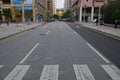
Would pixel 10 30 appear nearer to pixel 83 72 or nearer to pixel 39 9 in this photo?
pixel 83 72

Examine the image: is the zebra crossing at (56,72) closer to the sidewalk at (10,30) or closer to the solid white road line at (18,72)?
the solid white road line at (18,72)

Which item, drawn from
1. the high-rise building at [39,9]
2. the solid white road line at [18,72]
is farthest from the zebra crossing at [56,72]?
the high-rise building at [39,9]

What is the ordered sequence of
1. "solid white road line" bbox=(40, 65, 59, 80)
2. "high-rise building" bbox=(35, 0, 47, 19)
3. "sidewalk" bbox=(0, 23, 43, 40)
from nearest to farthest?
"solid white road line" bbox=(40, 65, 59, 80), "sidewalk" bbox=(0, 23, 43, 40), "high-rise building" bbox=(35, 0, 47, 19)

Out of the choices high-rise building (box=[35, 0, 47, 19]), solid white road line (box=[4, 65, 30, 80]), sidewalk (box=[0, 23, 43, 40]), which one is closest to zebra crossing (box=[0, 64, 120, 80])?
solid white road line (box=[4, 65, 30, 80])

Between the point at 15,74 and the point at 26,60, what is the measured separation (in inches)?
103

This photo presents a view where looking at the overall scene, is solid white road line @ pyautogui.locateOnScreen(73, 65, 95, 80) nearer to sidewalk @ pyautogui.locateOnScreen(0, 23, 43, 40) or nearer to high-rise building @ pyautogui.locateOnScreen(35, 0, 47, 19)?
sidewalk @ pyautogui.locateOnScreen(0, 23, 43, 40)

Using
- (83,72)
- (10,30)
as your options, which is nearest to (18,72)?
(83,72)

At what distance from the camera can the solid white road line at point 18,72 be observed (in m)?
7.28

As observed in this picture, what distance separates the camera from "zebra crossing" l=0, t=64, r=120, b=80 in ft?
23.7

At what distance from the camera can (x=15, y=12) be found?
5684 centimetres

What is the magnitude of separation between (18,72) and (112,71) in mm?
3251

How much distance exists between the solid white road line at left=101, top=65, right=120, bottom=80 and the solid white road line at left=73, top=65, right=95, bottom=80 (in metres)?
0.66

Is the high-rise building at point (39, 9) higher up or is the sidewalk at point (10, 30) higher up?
the high-rise building at point (39, 9)

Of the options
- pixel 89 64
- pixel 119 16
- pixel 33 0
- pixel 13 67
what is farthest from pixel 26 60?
pixel 33 0
